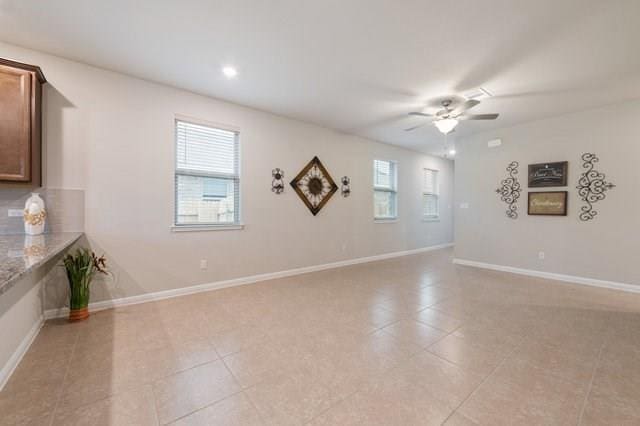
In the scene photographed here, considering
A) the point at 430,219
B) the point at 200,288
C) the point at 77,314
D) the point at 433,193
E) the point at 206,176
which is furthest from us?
→ the point at 433,193

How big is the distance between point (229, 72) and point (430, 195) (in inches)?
240

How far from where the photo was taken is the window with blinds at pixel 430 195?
285 inches

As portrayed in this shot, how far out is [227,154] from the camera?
13.0 feet

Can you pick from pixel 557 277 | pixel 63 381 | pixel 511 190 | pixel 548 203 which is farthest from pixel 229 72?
pixel 557 277

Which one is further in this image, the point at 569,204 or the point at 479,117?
the point at 569,204

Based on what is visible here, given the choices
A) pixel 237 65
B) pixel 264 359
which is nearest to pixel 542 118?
pixel 237 65

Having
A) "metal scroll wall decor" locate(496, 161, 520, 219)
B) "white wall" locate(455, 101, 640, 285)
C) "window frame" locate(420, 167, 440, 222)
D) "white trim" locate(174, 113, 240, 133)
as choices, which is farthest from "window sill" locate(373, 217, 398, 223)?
"white trim" locate(174, 113, 240, 133)

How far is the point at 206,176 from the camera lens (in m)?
3.76

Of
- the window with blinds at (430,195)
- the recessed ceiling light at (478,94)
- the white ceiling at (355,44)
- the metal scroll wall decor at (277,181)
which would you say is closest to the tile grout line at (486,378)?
the white ceiling at (355,44)

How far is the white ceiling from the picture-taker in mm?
2119

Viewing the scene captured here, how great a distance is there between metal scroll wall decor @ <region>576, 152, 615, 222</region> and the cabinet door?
7.10 metres

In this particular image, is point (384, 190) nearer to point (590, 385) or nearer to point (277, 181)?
point (277, 181)

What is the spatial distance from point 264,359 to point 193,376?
19.3 inches

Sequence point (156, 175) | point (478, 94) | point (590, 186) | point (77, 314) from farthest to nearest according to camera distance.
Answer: point (590, 186) → point (478, 94) → point (156, 175) → point (77, 314)
